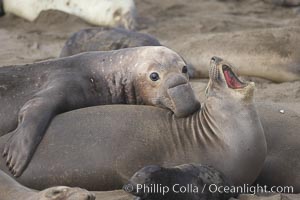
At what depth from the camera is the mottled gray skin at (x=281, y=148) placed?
207 inches

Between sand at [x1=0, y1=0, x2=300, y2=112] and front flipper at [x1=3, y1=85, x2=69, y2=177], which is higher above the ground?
front flipper at [x1=3, y1=85, x2=69, y2=177]

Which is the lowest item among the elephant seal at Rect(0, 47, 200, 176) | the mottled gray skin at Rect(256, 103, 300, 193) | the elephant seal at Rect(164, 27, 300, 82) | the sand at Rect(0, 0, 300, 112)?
the sand at Rect(0, 0, 300, 112)

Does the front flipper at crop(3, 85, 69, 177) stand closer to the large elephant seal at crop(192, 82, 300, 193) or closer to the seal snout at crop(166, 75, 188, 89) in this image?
the seal snout at crop(166, 75, 188, 89)

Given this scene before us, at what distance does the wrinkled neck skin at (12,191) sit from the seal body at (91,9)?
5.82m

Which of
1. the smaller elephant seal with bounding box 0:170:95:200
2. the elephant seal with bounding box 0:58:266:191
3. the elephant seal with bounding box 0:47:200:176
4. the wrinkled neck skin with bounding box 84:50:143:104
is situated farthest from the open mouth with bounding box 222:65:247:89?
the smaller elephant seal with bounding box 0:170:95:200

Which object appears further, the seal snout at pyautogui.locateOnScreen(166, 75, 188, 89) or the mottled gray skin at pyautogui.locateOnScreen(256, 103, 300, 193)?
the seal snout at pyautogui.locateOnScreen(166, 75, 188, 89)

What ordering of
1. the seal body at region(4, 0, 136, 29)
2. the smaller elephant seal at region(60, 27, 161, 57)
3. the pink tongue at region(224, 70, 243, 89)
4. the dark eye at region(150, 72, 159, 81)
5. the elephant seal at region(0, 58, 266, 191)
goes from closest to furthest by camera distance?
the elephant seal at region(0, 58, 266, 191) < the pink tongue at region(224, 70, 243, 89) < the dark eye at region(150, 72, 159, 81) < the smaller elephant seal at region(60, 27, 161, 57) < the seal body at region(4, 0, 136, 29)

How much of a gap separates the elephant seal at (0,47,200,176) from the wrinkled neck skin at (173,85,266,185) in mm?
272

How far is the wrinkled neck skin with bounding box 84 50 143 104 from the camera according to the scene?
5688 mm

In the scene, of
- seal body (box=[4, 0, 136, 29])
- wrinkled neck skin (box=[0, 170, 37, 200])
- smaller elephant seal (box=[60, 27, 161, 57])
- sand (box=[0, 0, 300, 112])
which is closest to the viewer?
wrinkled neck skin (box=[0, 170, 37, 200])

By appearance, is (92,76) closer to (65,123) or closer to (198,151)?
(65,123)

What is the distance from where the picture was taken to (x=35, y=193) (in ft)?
14.3

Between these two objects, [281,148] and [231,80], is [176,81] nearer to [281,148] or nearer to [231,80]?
[231,80]

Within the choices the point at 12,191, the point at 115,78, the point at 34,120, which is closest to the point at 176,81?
the point at 115,78
